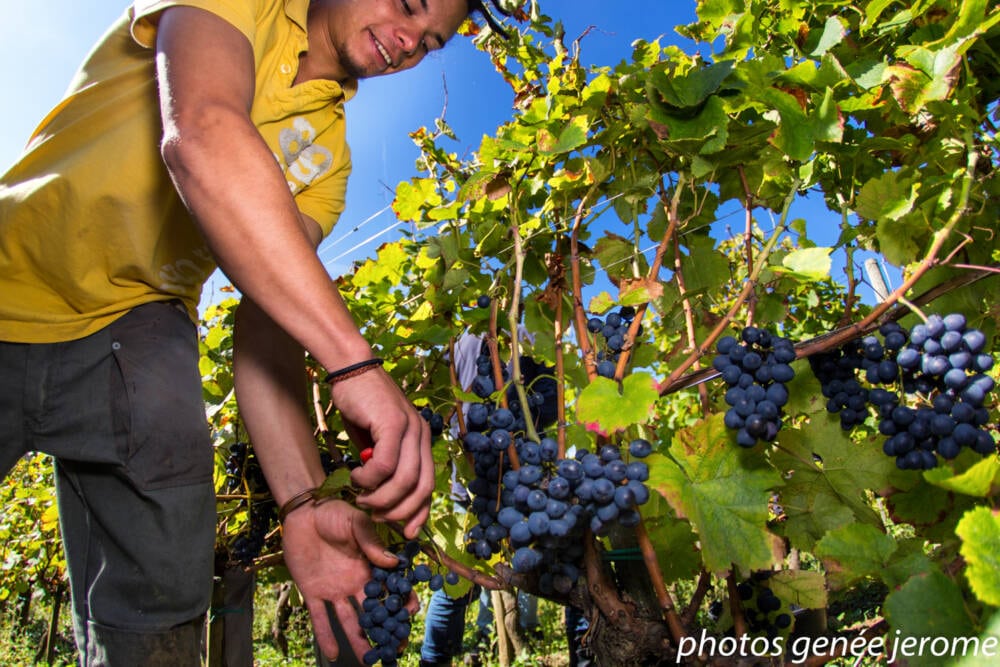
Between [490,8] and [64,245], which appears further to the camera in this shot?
[490,8]

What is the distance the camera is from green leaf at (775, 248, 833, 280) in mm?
1179

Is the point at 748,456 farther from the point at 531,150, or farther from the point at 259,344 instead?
the point at 259,344

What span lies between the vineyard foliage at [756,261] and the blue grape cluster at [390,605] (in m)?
0.10

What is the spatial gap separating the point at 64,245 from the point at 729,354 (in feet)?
4.65

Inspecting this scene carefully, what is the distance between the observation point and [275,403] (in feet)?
5.55

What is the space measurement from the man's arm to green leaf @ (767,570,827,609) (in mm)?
806

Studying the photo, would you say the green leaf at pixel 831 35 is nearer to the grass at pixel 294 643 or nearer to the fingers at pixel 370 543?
the fingers at pixel 370 543

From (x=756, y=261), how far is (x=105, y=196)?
1.38 metres

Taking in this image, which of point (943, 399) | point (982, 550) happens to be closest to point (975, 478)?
point (982, 550)

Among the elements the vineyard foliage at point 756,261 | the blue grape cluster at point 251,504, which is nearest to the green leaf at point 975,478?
the vineyard foliage at point 756,261

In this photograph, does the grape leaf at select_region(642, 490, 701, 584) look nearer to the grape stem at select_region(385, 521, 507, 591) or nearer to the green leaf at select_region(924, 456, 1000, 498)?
the grape stem at select_region(385, 521, 507, 591)

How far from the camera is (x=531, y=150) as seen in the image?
1426 millimetres

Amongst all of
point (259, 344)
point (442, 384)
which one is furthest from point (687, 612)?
point (259, 344)

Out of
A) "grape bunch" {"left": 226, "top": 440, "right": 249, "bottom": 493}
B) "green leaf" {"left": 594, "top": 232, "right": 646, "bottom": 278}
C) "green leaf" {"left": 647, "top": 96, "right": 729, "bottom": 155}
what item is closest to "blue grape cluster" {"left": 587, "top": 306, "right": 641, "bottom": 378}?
"green leaf" {"left": 594, "top": 232, "right": 646, "bottom": 278}
